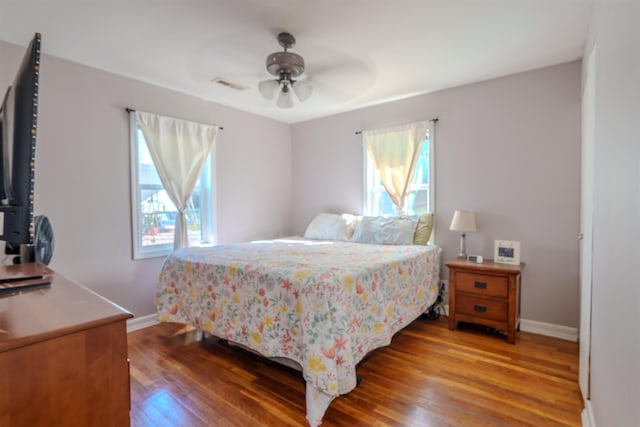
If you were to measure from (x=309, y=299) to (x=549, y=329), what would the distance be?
242cm

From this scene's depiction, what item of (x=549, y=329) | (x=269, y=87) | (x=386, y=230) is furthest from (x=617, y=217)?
(x=386, y=230)

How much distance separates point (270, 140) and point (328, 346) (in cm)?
335

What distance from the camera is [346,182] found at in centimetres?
423

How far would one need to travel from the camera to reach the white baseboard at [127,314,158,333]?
10.1 feet

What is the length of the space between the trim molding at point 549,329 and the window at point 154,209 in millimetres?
3407

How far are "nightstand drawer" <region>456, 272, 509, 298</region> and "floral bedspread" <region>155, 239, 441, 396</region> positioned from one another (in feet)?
0.95

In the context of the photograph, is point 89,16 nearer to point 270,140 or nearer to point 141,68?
point 141,68

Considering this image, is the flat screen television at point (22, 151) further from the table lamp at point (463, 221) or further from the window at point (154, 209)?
the table lamp at point (463, 221)

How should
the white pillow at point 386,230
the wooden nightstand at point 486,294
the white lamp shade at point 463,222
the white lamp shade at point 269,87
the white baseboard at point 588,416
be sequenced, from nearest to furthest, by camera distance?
the white baseboard at point 588,416 → the white lamp shade at point 269,87 → the wooden nightstand at point 486,294 → the white lamp shade at point 463,222 → the white pillow at point 386,230

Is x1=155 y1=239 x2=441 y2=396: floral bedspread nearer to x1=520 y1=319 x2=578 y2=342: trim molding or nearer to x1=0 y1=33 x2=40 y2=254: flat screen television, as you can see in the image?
x1=520 y1=319 x2=578 y2=342: trim molding

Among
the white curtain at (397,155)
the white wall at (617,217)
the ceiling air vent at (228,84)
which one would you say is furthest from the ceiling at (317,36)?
the white wall at (617,217)

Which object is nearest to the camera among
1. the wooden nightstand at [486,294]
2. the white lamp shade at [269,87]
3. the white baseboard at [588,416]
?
the white baseboard at [588,416]

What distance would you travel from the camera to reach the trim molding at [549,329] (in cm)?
276

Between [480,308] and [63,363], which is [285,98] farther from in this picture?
[480,308]
